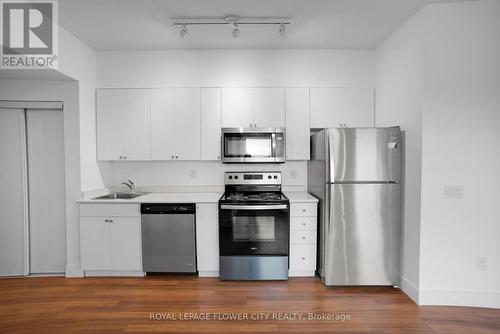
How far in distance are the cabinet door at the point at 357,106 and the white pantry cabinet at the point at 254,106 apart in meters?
0.86

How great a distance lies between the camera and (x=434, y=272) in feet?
8.15

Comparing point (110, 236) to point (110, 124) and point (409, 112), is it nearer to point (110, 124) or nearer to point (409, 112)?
point (110, 124)

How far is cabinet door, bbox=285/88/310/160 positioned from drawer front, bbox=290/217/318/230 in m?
0.85

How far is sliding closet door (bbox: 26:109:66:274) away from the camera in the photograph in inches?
125

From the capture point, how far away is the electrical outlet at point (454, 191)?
243cm

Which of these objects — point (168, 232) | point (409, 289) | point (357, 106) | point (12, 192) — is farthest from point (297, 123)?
point (12, 192)

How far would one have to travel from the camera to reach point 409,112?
8.77ft

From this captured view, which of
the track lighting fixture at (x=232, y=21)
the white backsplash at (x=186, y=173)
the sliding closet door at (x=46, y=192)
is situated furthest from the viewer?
the white backsplash at (x=186, y=173)

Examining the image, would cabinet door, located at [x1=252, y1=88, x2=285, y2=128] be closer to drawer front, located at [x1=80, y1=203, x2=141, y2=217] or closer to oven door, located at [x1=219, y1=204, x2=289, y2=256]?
oven door, located at [x1=219, y1=204, x2=289, y2=256]

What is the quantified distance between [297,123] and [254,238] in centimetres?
162

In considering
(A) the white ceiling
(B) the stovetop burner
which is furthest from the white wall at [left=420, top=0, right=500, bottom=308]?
(B) the stovetop burner

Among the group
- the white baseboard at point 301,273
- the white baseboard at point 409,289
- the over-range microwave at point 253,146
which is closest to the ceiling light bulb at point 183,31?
the over-range microwave at point 253,146

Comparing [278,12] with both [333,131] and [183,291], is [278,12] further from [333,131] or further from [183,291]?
[183,291]

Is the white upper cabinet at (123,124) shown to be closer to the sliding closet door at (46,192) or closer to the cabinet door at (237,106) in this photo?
the sliding closet door at (46,192)
